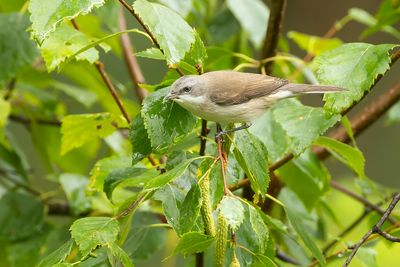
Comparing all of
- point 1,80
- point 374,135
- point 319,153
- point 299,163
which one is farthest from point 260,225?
point 374,135

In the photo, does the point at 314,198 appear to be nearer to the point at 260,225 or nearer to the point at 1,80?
the point at 260,225

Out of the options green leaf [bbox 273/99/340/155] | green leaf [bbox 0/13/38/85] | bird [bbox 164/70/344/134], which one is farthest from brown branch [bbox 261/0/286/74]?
green leaf [bbox 0/13/38/85]

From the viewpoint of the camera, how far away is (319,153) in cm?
239

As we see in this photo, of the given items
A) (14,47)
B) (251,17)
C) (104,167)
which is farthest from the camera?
(251,17)

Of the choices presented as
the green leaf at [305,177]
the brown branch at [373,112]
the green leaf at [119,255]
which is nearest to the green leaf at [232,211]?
the green leaf at [119,255]

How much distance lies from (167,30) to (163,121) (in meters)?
0.19

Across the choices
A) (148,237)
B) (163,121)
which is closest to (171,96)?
(163,121)

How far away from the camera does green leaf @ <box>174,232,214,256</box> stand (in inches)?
54.6

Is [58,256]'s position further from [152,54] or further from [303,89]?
[303,89]

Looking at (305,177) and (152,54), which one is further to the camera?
(305,177)

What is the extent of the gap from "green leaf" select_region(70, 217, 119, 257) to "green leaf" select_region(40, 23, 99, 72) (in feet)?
1.41

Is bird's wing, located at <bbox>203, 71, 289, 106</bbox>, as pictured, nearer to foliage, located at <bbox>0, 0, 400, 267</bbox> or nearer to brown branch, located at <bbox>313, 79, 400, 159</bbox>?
foliage, located at <bbox>0, 0, 400, 267</bbox>

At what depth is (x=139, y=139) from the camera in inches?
62.9

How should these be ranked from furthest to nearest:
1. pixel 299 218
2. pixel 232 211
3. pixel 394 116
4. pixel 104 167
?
pixel 394 116 < pixel 299 218 < pixel 104 167 < pixel 232 211
